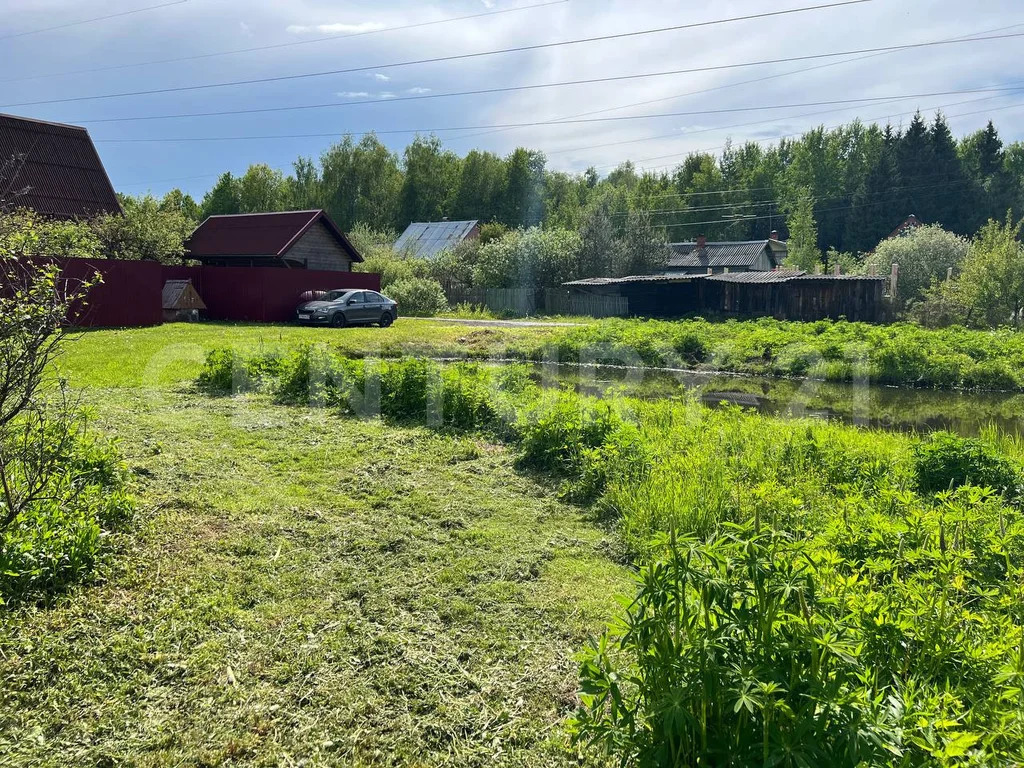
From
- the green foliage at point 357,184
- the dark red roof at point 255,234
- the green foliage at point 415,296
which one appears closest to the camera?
the dark red roof at point 255,234

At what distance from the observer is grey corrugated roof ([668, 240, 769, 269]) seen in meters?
45.1

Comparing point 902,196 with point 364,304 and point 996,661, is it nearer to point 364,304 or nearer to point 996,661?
point 364,304

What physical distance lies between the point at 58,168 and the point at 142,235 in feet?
15.5

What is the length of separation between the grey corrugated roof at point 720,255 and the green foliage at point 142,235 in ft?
99.9

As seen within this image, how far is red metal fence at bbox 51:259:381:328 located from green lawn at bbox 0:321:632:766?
14448 mm

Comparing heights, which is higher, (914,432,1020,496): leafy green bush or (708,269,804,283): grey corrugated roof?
(708,269,804,283): grey corrugated roof

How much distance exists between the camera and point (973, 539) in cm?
363

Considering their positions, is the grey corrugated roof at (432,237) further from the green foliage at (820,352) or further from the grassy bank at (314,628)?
the grassy bank at (314,628)

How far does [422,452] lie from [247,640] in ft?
12.1

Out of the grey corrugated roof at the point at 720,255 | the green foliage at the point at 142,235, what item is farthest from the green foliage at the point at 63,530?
the grey corrugated roof at the point at 720,255

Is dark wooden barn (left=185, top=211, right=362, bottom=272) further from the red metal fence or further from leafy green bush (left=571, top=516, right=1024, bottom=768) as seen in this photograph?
leafy green bush (left=571, top=516, right=1024, bottom=768)

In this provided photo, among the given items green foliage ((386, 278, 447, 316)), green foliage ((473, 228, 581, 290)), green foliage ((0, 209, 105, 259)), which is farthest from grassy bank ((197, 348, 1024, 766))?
green foliage ((473, 228, 581, 290))

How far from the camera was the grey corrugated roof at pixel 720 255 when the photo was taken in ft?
148

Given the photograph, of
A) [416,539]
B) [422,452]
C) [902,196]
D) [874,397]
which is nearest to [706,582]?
[416,539]
